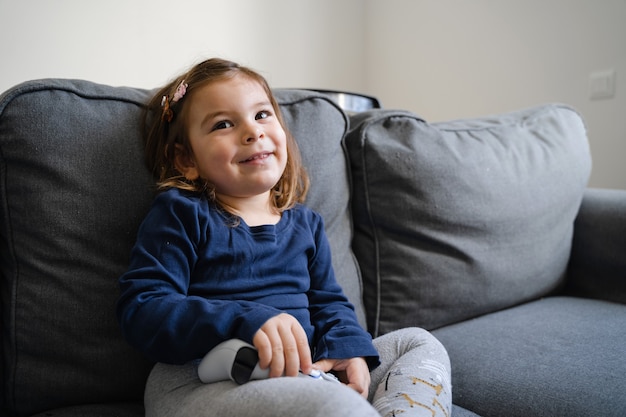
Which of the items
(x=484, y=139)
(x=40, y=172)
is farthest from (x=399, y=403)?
(x=484, y=139)

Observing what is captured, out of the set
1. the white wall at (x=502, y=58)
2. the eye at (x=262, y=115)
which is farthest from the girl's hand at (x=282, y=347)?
the white wall at (x=502, y=58)

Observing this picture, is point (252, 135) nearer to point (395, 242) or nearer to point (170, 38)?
point (395, 242)

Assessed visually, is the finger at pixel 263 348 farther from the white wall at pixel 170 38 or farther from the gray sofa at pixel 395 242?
the white wall at pixel 170 38

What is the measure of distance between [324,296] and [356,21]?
2097mm

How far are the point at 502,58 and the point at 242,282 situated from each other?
188 centimetres

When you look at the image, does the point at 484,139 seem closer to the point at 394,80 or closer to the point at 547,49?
the point at 547,49

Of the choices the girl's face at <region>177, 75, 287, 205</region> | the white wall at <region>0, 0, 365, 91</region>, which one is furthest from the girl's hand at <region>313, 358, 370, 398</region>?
the white wall at <region>0, 0, 365, 91</region>

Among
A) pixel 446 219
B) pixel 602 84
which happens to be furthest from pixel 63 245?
pixel 602 84

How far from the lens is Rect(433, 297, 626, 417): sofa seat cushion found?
97cm

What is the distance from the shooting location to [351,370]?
0.93 metres

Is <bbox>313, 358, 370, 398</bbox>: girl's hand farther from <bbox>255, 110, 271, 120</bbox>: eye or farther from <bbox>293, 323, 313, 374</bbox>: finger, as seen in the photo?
<bbox>255, 110, 271, 120</bbox>: eye

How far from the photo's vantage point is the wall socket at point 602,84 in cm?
210

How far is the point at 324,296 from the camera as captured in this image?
107 cm

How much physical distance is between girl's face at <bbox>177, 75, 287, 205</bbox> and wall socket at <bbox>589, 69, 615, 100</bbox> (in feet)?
5.22
